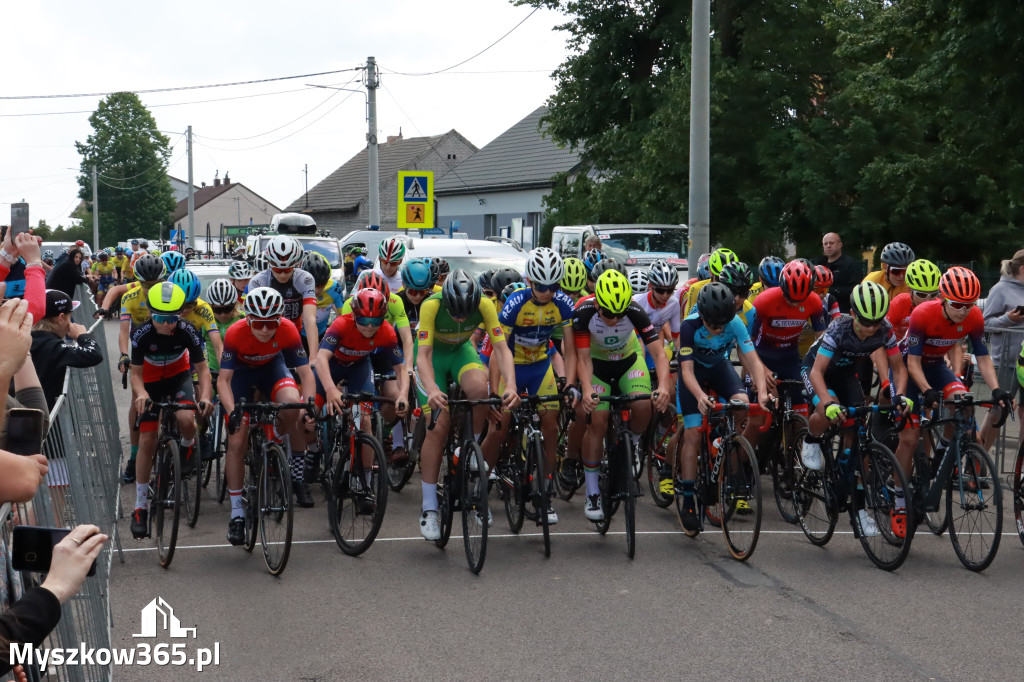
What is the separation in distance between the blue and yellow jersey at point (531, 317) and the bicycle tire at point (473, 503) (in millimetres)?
1192

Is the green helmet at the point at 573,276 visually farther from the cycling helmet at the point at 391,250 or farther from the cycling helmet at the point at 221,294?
the cycling helmet at the point at 391,250

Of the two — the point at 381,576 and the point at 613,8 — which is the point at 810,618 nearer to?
the point at 381,576

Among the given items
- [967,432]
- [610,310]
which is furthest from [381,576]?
[967,432]

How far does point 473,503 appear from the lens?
7566mm

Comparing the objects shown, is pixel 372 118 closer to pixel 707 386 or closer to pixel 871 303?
pixel 707 386

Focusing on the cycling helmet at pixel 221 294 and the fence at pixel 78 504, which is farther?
the cycling helmet at pixel 221 294

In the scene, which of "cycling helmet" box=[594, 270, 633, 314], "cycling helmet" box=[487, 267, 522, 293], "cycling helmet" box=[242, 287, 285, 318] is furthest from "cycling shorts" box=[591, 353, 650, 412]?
"cycling helmet" box=[487, 267, 522, 293]

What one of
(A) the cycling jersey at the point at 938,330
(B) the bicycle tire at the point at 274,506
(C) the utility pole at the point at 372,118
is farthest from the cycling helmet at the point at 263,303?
(C) the utility pole at the point at 372,118

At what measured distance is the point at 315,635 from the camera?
6066 millimetres

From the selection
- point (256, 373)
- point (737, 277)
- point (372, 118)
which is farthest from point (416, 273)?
point (372, 118)

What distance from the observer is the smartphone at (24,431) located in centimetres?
332

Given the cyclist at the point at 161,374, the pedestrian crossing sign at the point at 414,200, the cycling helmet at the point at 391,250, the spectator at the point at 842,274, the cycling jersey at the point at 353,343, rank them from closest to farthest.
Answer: the cyclist at the point at 161,374, the cycling jersey at the point at 353,343, the cycling helmet at the point at 391,250, the spectator at the point at 842,274, the pedestrian crossing sign at the point at 414,200

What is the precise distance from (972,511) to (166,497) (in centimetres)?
519

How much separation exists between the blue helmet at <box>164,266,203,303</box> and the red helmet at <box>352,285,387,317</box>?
131 centimetres
